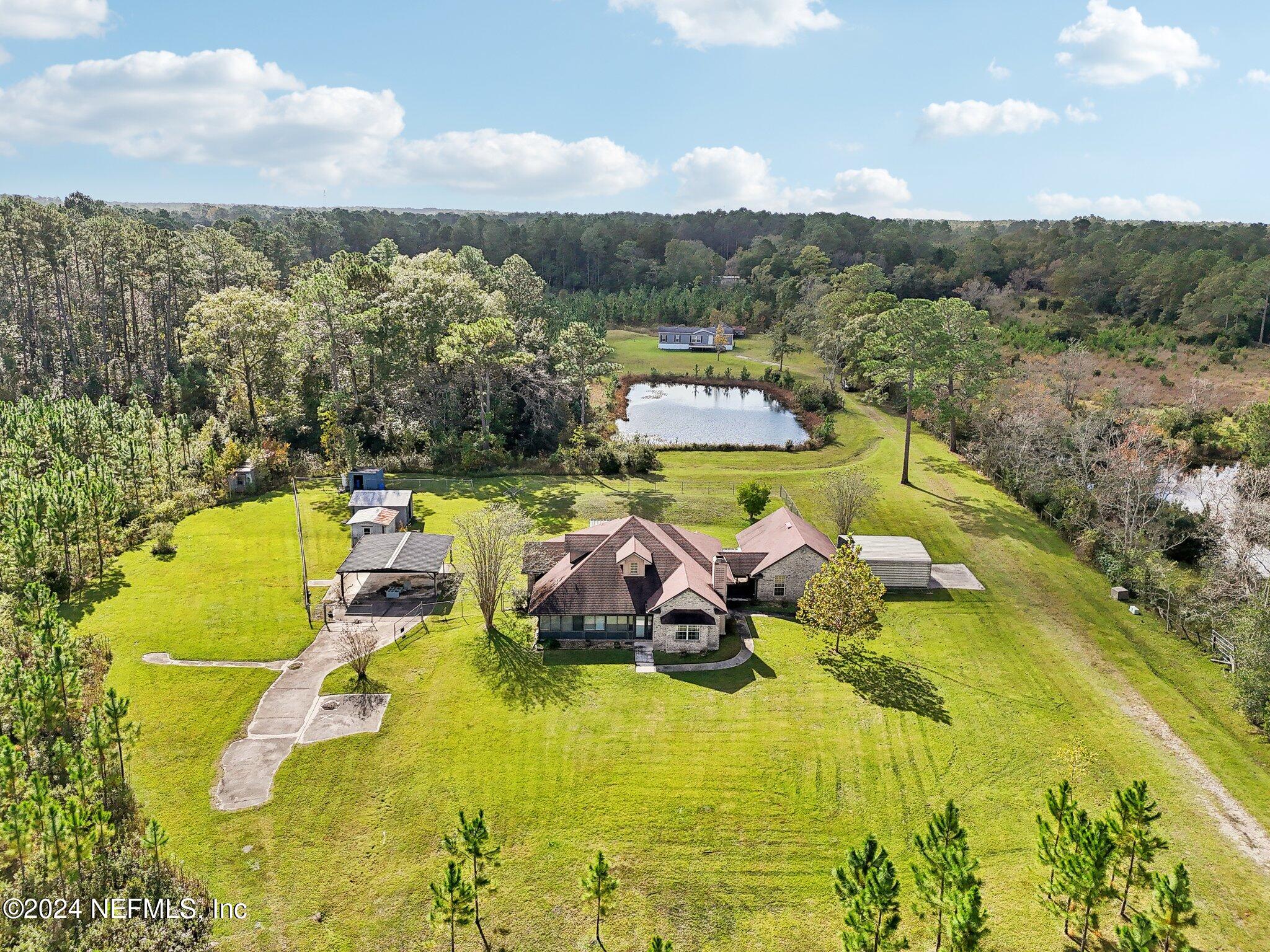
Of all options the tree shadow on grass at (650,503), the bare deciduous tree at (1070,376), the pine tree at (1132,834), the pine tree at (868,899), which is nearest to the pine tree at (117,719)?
the pine tree at (868,899)

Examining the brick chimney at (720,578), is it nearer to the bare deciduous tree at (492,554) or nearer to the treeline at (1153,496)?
the bare deciduous tree at (492,554)

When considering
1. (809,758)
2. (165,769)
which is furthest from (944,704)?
(165,769)

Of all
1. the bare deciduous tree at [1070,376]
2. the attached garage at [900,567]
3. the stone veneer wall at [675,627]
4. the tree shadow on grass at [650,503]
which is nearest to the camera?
the stone veneer wall at [675,627]

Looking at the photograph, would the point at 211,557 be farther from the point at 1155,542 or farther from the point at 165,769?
the point at 1155,542

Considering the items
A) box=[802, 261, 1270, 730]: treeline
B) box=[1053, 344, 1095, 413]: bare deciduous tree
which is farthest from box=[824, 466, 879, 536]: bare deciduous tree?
box=[1053, 344, 1095, 413]: bare deciduous tree

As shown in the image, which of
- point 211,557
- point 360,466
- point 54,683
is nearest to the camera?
point 54,683

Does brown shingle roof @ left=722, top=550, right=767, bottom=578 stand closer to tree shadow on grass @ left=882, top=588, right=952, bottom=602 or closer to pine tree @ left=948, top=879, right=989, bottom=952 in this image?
tree shadow on grass @ left=882, top=588, right=952, bottom=602

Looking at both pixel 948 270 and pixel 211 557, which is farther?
pixel 948 270
